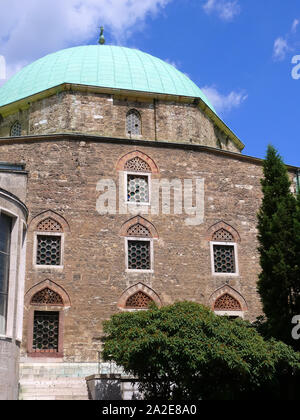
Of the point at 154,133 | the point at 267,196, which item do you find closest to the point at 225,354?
the point at 267,196

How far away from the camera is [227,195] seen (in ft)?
48.0

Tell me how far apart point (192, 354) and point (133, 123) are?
334 inches

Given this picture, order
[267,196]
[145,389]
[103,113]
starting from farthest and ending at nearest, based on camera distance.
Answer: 1. [103,113]
2. [267,196]
3. [145,389]

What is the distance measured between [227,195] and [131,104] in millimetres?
4003

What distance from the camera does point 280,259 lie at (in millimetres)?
10930

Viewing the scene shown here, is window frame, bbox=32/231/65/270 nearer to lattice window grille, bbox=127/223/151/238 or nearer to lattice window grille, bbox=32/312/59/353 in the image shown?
lattice window grille, bbox=32/312/59/353

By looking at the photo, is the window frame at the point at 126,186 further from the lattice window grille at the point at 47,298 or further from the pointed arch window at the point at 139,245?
the lattice window grille at the point at 47,298

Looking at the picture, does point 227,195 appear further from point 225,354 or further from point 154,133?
point 225,354

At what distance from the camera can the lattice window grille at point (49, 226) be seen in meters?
13.2

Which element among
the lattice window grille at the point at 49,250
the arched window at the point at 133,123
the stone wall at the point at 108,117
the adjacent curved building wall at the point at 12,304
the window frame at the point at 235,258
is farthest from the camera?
the arched window at the point at 133,123

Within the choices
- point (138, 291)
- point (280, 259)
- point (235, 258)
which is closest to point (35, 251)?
point (138, 291)

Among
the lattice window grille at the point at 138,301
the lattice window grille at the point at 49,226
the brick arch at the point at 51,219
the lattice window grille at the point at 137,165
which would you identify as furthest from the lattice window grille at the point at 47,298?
the lattice window grille at the point at 137,165

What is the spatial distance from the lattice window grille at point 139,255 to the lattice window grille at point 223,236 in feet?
5.87

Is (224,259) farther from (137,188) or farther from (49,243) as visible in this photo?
(49,243)
